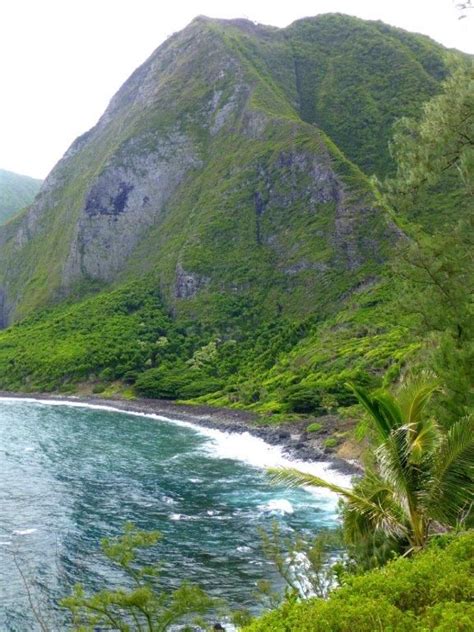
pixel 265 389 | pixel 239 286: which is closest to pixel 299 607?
pixel 265 389

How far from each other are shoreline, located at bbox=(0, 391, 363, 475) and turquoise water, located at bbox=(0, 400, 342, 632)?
2467 millimetres

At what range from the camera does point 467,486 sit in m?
14.9

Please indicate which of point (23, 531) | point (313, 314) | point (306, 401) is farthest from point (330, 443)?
point (313, 314)

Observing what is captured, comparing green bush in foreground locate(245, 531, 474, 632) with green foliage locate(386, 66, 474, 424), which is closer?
green bush in foreground locate(245, 531, 474, 632)

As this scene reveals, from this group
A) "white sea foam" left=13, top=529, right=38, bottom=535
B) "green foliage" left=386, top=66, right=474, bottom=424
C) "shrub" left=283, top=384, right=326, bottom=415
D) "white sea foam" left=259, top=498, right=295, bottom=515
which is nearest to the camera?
"green foliage" left=386, top=66, right=474, bottom=424

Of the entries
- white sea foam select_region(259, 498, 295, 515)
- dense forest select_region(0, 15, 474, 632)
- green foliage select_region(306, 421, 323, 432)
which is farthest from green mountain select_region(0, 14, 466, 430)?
white sea foam select_region(259, 498, 295, 515)

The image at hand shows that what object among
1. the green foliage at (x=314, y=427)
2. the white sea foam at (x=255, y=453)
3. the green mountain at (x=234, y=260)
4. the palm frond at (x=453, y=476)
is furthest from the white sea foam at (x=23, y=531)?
the green mountain at (x=234, y=260)

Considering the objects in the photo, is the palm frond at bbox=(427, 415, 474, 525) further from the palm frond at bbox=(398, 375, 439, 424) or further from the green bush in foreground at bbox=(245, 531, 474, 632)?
the green bush in foreground at bbox=(245, 531, 474, 632)

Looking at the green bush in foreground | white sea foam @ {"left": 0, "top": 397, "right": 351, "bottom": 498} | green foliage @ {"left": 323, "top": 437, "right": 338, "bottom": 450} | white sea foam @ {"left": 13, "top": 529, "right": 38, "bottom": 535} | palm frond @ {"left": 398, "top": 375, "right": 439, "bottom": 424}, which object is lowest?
white sea foam @ {"left": 13, "top": 529, "right": 38, "bottom": 535}

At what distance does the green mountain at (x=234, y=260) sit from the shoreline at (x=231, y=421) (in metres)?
4.50

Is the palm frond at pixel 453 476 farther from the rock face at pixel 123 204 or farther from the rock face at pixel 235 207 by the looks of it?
the rock face at pixel 123 204

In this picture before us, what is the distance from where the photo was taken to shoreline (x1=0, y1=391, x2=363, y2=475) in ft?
197

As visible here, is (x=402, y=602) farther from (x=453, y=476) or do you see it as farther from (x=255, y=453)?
(x=255, y=453)

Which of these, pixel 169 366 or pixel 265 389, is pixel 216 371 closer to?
pixel 169 366
